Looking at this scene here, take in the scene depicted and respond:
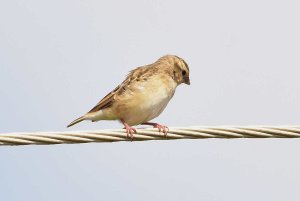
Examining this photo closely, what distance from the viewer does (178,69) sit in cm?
1281

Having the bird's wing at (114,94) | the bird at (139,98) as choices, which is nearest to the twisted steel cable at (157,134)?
the bird at (139,98)

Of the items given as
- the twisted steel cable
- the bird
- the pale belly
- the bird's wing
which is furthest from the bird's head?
the twisted steel cable

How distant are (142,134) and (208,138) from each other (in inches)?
31.6

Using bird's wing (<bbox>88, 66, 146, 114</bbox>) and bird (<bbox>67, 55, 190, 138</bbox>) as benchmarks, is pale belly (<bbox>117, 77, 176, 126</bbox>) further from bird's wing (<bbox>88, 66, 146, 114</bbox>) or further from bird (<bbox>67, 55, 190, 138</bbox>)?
bird's wing (<bbox>88, 66, 146, 114</bbox>)

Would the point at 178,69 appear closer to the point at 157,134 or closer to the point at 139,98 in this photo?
the point at 139,98

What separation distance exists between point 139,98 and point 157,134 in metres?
3.40

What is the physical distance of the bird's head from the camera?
41.6 feet

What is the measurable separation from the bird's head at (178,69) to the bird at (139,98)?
147 millimetres

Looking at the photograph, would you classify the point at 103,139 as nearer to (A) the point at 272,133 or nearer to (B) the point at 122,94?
(A) the point at 272,133

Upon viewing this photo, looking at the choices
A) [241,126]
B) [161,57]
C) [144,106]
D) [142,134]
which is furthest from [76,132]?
[161,57]

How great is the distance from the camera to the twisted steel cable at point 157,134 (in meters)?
7.80

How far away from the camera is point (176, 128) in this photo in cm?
834

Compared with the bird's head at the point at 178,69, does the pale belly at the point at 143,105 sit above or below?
below

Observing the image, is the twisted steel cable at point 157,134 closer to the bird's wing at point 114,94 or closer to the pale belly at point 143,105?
the pale belly at point 143,105
